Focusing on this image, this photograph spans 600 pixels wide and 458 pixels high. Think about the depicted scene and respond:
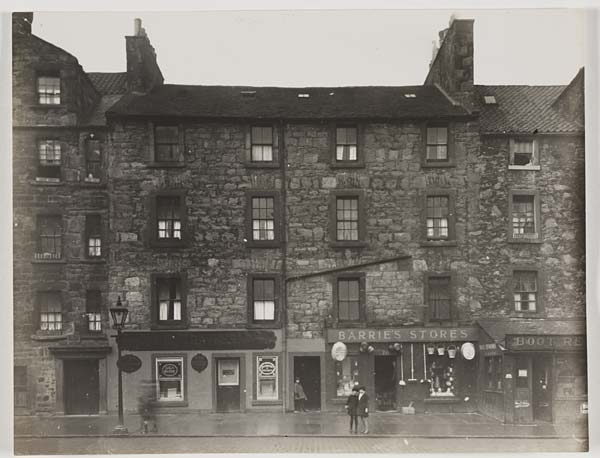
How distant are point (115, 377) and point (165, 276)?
3338 mm

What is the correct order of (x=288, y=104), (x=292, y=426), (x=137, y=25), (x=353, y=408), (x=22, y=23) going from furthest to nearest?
1. (x=288, y=104)
2. (x=292, y=426)
3. (x=353, y=408)
4. (x=137, y=25)
5. (x=22, y=23)

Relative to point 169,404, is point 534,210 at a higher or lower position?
higher

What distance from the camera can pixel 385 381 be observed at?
21.1 meters

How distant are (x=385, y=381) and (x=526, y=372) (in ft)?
13.3

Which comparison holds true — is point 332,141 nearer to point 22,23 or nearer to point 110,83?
point 110,83

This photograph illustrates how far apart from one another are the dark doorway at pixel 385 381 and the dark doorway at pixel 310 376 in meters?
1.76

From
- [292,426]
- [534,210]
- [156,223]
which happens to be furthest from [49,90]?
[534,210]

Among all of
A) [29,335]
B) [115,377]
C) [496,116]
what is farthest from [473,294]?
[29,335]

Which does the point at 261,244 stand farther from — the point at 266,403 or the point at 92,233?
the point at 92,233

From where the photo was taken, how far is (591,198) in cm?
1608

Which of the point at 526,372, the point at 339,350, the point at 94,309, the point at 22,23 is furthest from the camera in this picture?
the point at 94,309

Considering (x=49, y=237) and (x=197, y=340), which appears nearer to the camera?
(x=49, y=237)

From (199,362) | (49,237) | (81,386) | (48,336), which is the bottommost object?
(81,386)

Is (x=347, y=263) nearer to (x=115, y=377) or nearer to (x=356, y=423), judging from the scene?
(x=356, y=423)
